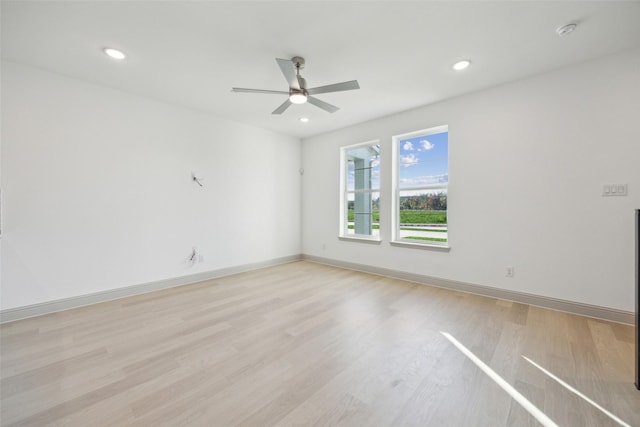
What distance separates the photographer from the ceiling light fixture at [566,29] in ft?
7.00

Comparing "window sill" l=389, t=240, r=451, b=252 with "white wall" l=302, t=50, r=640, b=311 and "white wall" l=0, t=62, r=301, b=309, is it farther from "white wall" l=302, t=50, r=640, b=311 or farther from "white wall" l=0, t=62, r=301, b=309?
"white wall" l=0, t=62, r=301, b=309

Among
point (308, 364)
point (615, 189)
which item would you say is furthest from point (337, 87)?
point (615, 189)

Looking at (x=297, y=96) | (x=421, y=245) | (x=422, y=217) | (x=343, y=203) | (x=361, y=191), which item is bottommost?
(x=421, y=245)

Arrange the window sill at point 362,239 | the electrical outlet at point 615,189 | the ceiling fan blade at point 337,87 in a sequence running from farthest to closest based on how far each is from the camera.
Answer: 1. the window sill at point 362,239
2. the electrical outlet at point 615,189
3. the ceiling fan blade at point 337,87

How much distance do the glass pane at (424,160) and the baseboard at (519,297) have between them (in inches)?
58.6

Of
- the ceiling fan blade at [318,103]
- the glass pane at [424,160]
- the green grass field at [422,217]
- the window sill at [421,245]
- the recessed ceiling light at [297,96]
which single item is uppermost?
the ceiling fan blade at [318,103]

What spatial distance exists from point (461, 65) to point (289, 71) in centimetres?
190

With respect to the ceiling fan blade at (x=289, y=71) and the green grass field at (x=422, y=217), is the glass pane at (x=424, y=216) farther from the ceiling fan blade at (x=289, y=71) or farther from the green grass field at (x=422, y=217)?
the ceiling fan blade at (x=289, y=71)

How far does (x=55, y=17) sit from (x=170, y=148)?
183 centimetres

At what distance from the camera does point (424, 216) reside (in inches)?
162

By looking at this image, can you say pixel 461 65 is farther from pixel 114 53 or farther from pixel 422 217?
pixel 114 53

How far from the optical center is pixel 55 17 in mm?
2057

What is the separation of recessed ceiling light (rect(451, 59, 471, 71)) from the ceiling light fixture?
2.29 ft

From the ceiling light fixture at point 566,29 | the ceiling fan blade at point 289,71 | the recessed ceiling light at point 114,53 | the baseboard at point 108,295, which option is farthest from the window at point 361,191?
the recessed ceiling light at point 114,53
